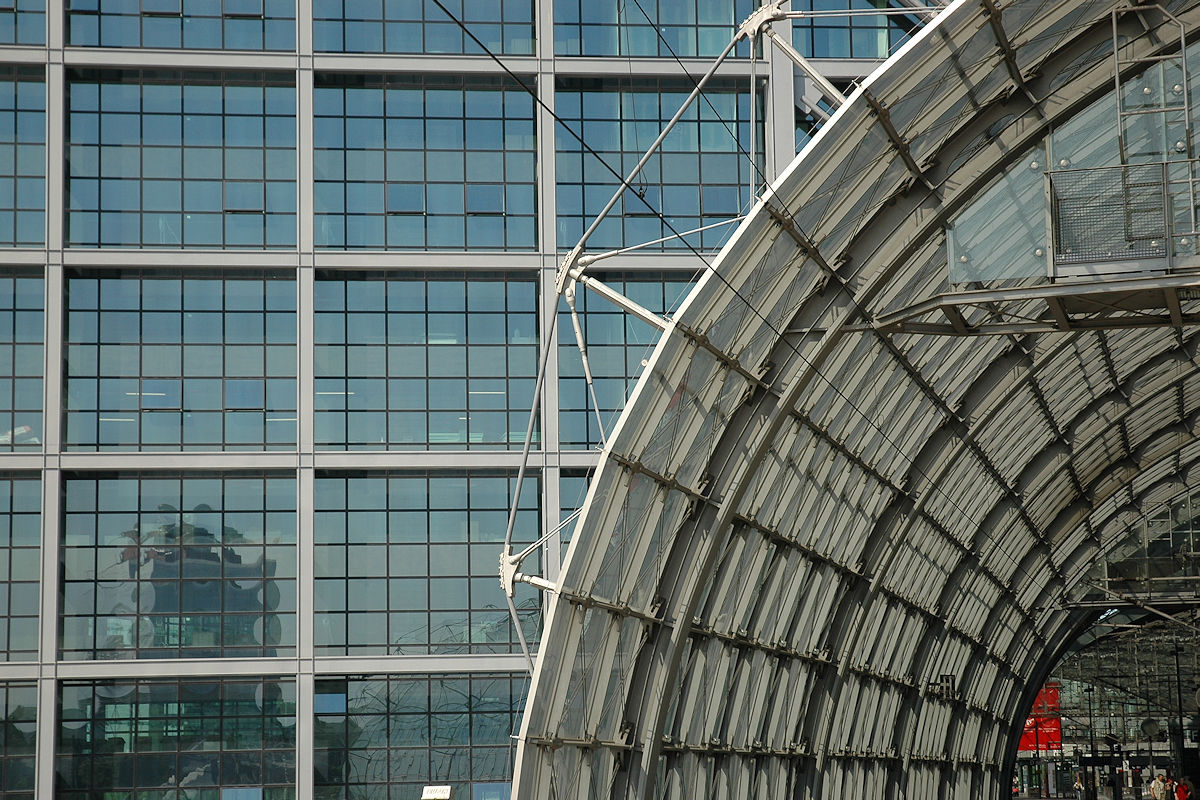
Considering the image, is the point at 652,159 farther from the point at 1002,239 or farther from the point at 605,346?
the point at 1002,239

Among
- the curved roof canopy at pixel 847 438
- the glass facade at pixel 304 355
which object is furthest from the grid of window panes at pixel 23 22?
the curved roof canopy at pixel 847 438

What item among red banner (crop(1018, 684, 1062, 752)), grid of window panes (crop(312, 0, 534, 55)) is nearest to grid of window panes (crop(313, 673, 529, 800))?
grid of window panes (crop(312, 0, 534, 55))

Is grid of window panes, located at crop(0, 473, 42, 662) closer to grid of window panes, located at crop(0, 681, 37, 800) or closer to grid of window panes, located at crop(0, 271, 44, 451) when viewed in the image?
grid of window panes, located at crop(0, 681, 37, 800)

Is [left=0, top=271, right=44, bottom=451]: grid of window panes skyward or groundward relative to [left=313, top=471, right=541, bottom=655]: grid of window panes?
skyward

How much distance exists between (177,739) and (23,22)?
2415cm

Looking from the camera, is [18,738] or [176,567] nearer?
[18,738]

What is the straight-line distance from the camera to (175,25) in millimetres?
49312

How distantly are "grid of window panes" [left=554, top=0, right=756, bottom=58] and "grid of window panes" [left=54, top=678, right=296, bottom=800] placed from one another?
2370cm

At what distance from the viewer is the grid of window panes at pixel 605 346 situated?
4916 cm

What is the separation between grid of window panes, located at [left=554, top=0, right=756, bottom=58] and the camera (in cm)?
5062

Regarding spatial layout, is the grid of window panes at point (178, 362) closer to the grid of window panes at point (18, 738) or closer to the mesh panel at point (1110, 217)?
the grid of window panes at point (18, 738)

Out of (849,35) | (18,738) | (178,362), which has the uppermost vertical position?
(849,35)

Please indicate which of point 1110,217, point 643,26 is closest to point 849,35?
point 643,26

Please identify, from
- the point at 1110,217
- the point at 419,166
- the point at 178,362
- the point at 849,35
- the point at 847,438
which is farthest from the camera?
the point at 849,35
